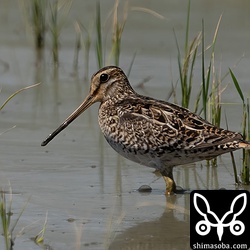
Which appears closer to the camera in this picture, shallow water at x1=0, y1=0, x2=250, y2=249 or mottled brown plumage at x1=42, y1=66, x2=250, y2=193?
shallow water at x1=0, y1=0, x2=250, y2=249

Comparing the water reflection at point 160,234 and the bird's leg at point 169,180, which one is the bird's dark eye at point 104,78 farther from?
the water reflection at point 160,234

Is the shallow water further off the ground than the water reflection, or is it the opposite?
the water reflection

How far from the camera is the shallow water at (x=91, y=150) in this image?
695cm

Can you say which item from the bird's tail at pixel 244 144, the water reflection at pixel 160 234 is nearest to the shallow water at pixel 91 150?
the water reflection at pixel 160 234

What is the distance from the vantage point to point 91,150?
902 centimetres

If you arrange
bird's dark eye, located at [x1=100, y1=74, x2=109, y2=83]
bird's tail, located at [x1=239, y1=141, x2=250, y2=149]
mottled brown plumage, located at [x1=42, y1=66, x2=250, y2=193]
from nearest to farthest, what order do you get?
1. bird's tail, located at [x1=239, y1=141, x2=250, y2=149]
2. mottled brown plumage, located at [x1=42, y1=66, x2=250, y2=193]
3. bird's dark eye, located at [x1=100, y1=74, x2=109, y2=83]

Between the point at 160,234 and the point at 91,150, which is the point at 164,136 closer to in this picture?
the point at 160,234

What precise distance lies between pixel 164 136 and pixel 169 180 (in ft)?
1.11

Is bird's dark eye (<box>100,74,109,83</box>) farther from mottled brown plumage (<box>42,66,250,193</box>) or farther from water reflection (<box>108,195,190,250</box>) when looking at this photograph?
water reflection (<box>108,195,190,250</box>)

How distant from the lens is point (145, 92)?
10969 mm

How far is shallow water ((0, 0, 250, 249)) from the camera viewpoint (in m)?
6.95

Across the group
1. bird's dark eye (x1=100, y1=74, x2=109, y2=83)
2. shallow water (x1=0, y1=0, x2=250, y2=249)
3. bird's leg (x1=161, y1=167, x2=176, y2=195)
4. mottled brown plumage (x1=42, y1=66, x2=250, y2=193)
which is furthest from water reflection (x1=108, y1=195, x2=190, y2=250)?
bird's dark eye (x1=100, y1=74, x2=109, y2=83)

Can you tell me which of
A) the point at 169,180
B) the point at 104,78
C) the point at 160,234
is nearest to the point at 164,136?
the point at 169,180

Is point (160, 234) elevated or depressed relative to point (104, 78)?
depressed
